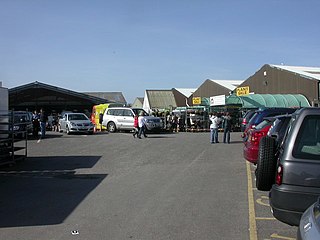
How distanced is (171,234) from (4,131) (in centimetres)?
879

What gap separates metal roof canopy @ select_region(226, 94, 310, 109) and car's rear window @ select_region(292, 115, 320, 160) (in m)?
35.1

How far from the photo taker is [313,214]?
3.27 metres

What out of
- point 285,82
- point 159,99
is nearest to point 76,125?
point 285,82

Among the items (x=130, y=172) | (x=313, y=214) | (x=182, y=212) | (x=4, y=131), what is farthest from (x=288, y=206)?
(x=4, y=131)

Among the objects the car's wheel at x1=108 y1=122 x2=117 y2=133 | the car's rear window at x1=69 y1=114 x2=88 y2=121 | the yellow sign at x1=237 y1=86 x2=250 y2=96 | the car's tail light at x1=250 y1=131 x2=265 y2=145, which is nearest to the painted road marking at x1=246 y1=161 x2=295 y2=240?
the car's tail light at x1=250 y1=131 x2=265 y2=145

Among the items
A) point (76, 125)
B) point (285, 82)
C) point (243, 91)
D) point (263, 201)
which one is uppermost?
point (285, 82)

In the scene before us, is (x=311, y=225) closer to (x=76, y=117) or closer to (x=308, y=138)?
(x=308, y=138)

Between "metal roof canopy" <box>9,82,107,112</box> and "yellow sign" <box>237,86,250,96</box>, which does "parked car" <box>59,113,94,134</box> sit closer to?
"yellow sign" <box>237,86,250,96</box>

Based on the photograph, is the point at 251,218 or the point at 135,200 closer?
the point at 251,218

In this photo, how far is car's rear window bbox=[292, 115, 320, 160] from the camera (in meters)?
5.04

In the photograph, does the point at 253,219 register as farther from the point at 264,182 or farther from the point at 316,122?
the point at 316,122

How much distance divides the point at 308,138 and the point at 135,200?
13.4 ft

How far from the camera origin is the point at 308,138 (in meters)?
5.07

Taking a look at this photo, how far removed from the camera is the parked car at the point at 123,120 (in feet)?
97.9
